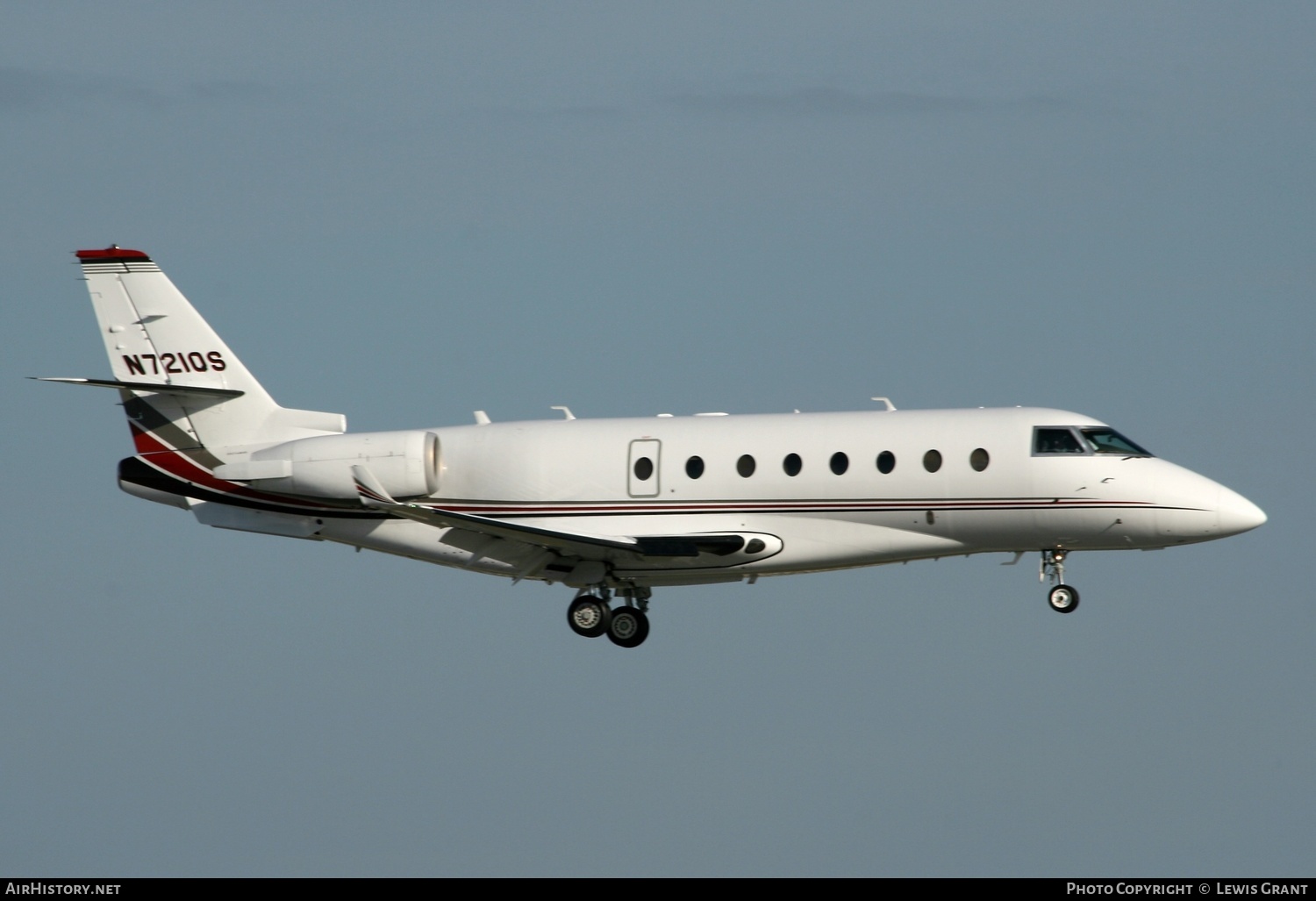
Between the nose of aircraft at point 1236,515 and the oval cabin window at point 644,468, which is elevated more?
the oval cabin window at point 644,468

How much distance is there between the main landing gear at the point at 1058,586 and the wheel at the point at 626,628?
6783 millimetres

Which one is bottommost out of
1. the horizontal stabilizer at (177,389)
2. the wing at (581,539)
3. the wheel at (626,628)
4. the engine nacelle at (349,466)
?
the wheel at (626,628)

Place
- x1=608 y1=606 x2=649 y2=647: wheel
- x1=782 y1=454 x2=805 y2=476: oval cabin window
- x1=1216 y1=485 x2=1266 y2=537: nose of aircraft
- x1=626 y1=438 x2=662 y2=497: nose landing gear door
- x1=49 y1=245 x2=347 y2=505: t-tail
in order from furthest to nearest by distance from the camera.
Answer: x1=49 y1=245 x2=347 y2=505: t-tail < x1=608 y1=606 x2=649 y2=647: wheel < x1=626 y1=438 x2=662 y2=497: nose landing gear door < x1=782 y1=454 x2=805 y2=476: oval cabin window < x1=1216 y1=485 x2=1266 y2=537: nose of aircraft

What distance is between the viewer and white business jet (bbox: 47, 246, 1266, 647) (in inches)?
1151

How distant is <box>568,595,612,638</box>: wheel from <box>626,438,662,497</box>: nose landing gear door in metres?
1.99

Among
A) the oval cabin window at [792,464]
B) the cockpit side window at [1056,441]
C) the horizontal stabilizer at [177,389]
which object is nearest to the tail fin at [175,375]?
the horizontal stabilizer at [177,389]

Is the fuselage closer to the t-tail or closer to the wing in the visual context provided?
the wing

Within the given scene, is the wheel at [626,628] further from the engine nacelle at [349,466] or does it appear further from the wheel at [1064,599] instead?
the wheel at [1064,599]

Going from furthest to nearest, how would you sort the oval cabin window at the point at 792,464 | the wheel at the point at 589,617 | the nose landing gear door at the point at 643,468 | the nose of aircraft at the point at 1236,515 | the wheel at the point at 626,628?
the wheel at the point at 626,628 < the wheel at the point at 589,617 < the nose landing gear door at the point at 643,468 < the oval cabin window at the point at 792,464 < the nose of aircraft at the point at 1236,515

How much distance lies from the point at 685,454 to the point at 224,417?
8.65 m

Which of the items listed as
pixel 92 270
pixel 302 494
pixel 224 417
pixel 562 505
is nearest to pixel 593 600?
pixel 562 505

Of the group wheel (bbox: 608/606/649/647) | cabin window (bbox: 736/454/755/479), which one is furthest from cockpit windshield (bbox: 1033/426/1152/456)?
wheel (bbox: 608/606/649/647)

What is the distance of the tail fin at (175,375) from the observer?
3334 centimetres

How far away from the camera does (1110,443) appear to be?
29.6 metres
